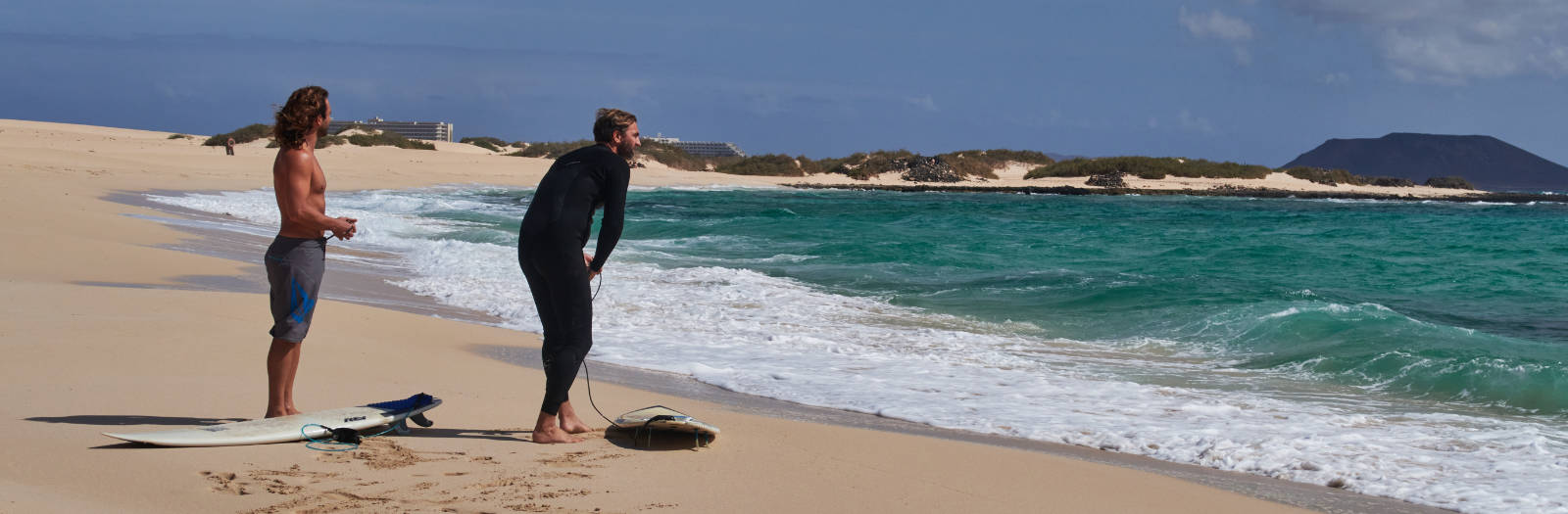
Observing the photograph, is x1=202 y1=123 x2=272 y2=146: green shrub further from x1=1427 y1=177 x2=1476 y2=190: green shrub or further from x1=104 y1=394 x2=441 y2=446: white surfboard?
x1=1427 y1=177 x2=1476 y2=190: green shrub

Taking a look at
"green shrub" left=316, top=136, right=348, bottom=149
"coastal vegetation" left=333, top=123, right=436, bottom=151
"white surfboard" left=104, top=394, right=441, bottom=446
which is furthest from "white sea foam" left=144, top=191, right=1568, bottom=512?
"coastal vegetation" left=333, top=123, right=436, bottom=151

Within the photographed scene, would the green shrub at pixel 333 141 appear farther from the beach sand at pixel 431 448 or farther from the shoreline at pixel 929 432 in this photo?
the beach sand at pixel 431 448

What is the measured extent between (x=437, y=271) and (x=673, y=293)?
3.18 m

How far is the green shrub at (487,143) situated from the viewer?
77.5m

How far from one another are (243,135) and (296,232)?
61.6 meters

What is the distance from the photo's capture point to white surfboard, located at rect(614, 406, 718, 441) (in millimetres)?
4387

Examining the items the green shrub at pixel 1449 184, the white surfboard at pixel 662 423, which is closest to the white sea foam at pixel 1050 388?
the white surfboard at pixel 662 423

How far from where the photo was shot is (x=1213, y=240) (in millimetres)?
22469

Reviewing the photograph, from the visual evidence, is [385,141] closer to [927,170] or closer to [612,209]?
[927,170]

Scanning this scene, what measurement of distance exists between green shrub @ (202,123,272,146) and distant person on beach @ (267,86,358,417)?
58.6 m

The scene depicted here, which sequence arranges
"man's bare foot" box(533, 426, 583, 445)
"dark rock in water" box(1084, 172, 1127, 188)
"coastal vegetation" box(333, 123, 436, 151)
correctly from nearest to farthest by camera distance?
"man's bare foot" box(533, 426, 583, 445) → "coastal vegetation" box(333, 123, 436, 151) → "dark rock in water" box(1084, 172, 1127, 188)

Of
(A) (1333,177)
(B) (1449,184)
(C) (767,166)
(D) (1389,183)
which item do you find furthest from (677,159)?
(B) (1449,184)

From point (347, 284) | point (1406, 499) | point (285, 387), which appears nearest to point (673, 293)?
point (347, 284)

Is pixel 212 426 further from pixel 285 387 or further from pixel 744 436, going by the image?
pixel 744 436
